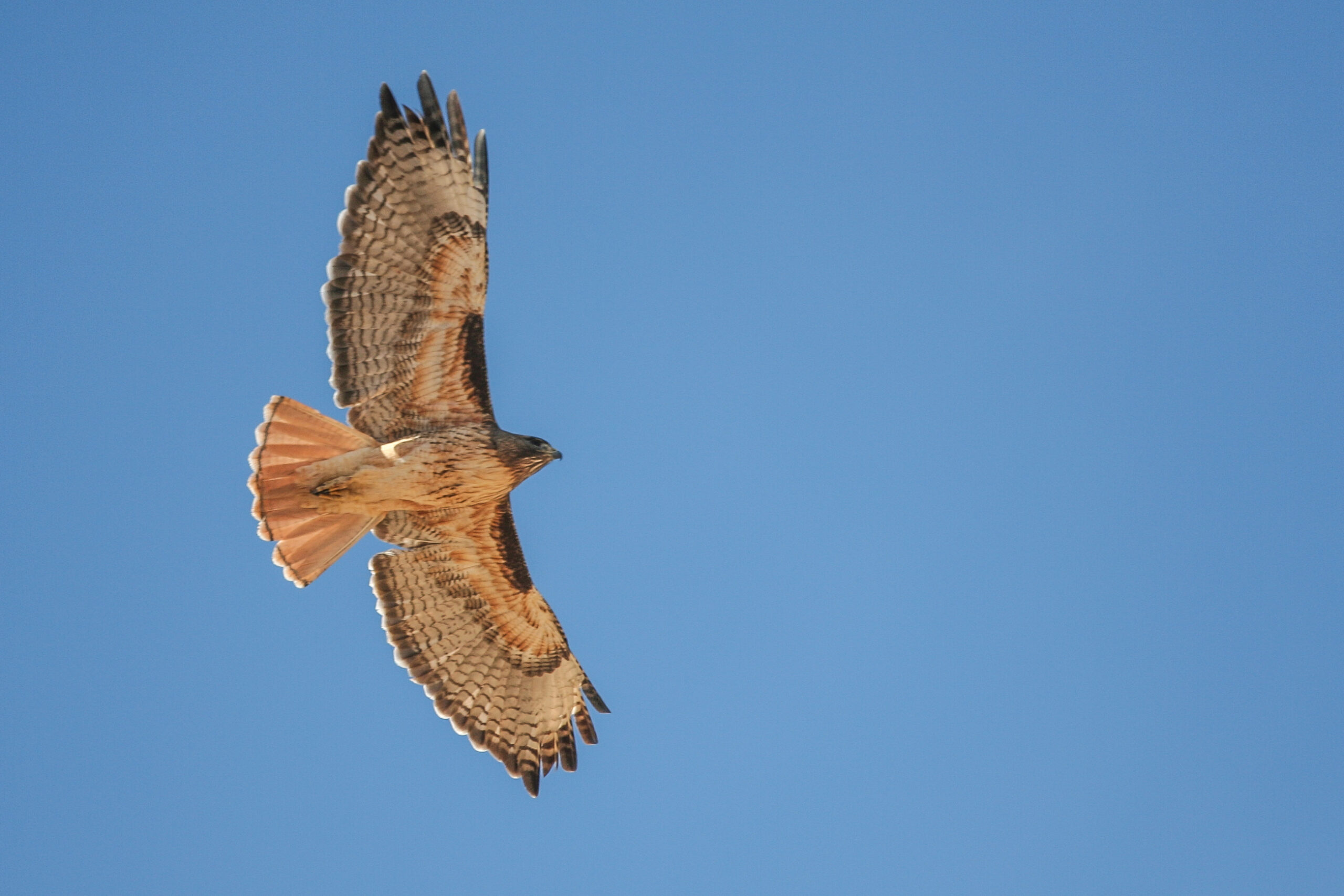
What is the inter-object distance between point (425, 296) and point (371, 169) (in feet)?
2.86

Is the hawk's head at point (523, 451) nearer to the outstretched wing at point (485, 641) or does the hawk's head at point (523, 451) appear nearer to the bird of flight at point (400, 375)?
the bird of flight at point (400, 375)

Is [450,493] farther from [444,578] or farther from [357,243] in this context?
[357,243]

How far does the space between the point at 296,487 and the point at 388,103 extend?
8.25 ft

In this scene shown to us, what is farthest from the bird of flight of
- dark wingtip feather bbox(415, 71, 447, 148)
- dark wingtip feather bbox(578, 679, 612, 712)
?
dark wingtip feather bbox(578, 679, 612, 712)

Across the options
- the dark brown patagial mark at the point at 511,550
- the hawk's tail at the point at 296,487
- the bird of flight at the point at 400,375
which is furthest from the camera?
the dark brown patagial mark at the point at 511,550

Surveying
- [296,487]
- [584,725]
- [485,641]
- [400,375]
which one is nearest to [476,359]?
[400,375]

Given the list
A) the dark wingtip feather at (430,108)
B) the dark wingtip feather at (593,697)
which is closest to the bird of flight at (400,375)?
the dark wingtip feather at (430,108)

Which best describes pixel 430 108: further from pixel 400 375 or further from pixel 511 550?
pixel 511 550

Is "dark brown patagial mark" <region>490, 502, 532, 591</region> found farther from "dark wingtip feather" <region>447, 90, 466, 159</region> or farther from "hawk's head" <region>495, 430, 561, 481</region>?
"dark wingtip feather" <region>447, 90, 466, 159</region>

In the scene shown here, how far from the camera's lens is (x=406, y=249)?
319 inches

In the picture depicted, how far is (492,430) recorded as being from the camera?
27.6 ft

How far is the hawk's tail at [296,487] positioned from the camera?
7.83 meters

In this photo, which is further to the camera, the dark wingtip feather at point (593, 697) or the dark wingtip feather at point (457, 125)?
the dark wingtip feather at point (593, 697)

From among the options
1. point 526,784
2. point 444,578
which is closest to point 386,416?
point 444,578
